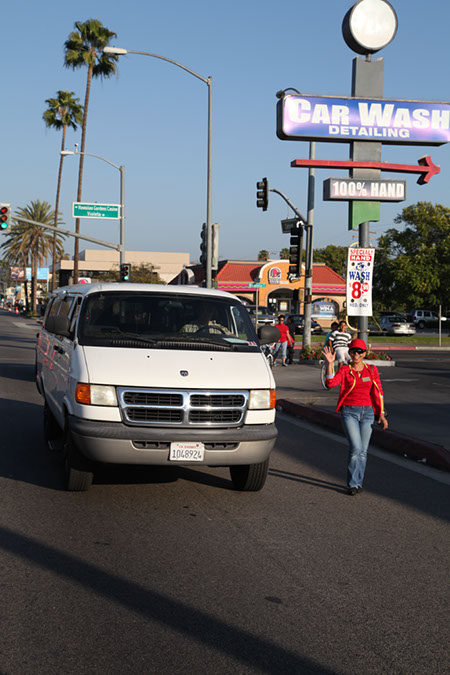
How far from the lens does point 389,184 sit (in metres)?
22.4

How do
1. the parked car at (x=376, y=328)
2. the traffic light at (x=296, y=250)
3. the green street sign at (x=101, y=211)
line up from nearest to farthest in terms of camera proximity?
the traffic light at (x=296, y=250)
the green street sign at (x=101, y=211)
the parked car at (x=376, y=328)

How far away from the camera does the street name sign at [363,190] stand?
22016mm

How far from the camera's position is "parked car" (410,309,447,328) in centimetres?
7138

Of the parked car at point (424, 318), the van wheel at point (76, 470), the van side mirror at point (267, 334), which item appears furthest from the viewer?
the parked car at point (424, 318)

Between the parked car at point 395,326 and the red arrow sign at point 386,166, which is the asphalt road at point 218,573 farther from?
the parked car at point 395,326

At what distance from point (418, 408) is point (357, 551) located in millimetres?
9550

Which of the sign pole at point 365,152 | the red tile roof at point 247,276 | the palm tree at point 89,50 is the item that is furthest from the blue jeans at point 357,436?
the red tile roof at point 247,276

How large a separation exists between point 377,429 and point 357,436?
3.71 meters

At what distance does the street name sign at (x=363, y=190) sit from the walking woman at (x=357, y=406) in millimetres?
14780

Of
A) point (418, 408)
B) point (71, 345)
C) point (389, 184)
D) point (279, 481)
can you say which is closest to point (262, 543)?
point (279, 481)

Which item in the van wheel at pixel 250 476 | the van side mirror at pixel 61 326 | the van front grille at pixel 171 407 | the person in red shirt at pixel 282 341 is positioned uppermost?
the person in red shirt at pixel 282 341

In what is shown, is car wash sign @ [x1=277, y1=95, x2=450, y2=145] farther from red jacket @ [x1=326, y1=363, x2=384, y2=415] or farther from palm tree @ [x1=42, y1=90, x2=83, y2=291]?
palm tree @ [x1=42, y1=90, x2=83, y2=291]

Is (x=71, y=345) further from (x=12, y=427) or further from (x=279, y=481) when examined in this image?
(x=12, y=427)

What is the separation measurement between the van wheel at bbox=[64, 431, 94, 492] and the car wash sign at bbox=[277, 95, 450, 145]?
54.7 ft
